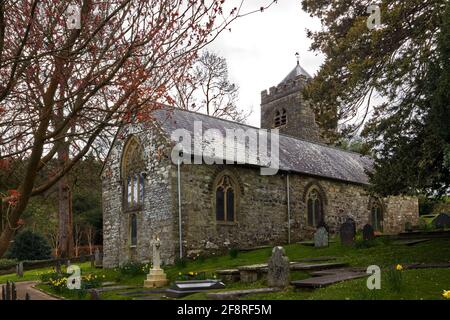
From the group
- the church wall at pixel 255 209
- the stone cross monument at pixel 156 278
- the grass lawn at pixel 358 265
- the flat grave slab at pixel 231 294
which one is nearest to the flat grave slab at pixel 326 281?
the grass lawn at pixel 358 265

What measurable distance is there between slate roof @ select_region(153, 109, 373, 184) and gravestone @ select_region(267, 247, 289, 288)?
33.8 ft

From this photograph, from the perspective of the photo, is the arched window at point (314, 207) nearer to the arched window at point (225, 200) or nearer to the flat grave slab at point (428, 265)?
the arched window at point (225, 200)

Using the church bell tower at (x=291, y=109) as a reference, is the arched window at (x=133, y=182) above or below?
below

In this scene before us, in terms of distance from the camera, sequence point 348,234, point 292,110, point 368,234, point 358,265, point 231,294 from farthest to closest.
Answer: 1. point 292,110
2. point 368,234
3. point 348,234
4. point 358,265
5. point 231,294

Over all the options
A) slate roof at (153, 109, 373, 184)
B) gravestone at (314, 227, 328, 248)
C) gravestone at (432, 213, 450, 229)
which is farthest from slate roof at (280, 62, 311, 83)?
gravestone at (314, 227, 328, 248)

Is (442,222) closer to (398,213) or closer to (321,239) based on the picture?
(398,213)

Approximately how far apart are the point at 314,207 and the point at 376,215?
245 inches

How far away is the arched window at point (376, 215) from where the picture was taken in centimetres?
2973

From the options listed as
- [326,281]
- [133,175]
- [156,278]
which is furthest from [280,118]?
[326,281]

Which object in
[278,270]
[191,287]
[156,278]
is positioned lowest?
[156,278]

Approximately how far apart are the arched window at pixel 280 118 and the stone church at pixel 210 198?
1118 cm

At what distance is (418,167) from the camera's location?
13.0 m

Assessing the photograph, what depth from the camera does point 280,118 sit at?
41375 millimetres
